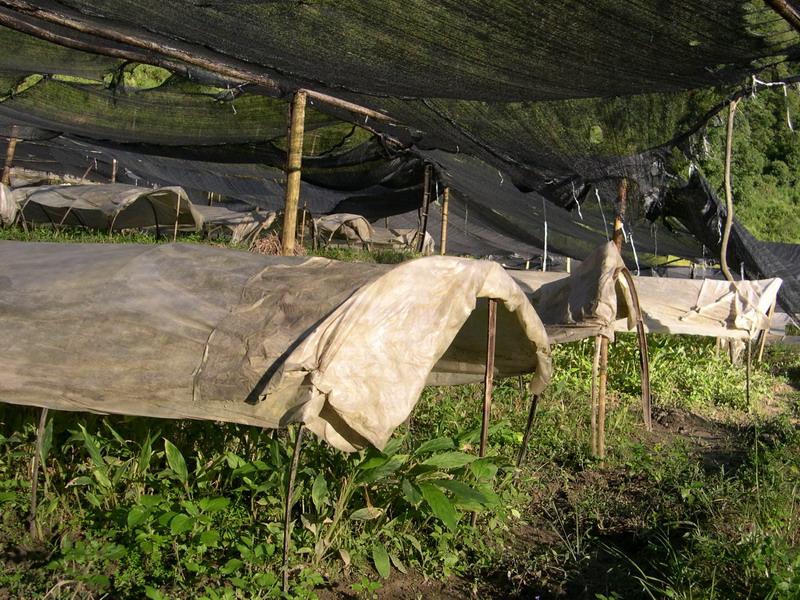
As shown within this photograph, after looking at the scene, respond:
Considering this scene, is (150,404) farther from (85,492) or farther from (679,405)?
(679,405)

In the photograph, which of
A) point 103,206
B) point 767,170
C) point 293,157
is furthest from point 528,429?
point 767,170

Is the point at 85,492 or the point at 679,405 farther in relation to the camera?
the point at 679,405

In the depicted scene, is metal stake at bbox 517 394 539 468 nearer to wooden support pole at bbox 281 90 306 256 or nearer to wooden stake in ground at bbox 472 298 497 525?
wooden stake in ground at bbox 472 298 497 525

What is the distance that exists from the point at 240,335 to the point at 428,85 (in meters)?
3.24

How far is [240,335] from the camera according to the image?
2535mm

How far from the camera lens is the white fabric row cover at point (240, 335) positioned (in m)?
2.43

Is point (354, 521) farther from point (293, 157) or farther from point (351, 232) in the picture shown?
point (351, 232)

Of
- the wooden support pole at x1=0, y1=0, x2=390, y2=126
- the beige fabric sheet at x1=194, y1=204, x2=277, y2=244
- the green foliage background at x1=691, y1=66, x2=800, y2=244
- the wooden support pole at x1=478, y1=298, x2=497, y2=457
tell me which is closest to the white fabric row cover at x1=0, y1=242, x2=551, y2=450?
the wooden support pole at x1=478, y1=298, x2=497, y2=457

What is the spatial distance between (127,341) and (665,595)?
209cm

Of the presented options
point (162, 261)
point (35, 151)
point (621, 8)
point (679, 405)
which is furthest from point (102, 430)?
point (35, 151)

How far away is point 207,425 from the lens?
3.54 metres

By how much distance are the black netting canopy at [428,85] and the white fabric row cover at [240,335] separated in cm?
191

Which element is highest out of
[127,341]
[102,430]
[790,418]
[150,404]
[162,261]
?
[162,261]

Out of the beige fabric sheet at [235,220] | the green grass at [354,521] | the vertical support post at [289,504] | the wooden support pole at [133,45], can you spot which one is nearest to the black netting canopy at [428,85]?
the wooden support pole at [133,45]
